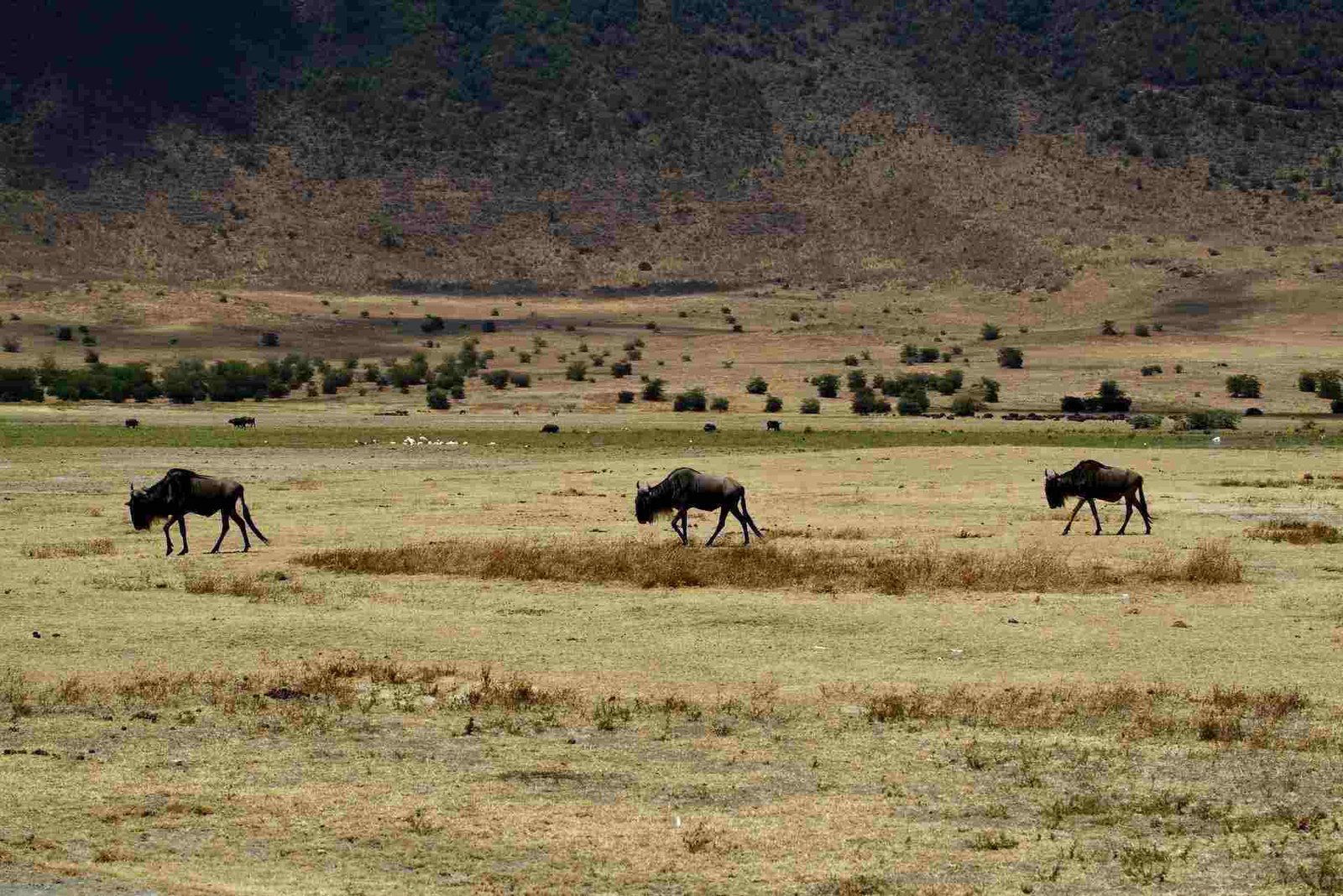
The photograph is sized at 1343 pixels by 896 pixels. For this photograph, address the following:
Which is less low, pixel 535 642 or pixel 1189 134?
pixel 1189 134

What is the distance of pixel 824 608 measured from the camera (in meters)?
21.8

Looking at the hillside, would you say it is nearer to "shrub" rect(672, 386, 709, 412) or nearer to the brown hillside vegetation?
the brown hillside vegetation

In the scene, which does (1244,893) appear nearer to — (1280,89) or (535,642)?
(535,642)

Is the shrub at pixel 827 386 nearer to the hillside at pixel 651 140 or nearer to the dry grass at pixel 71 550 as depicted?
the hillside at pixel 651 140

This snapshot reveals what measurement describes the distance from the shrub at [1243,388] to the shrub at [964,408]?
9.88m

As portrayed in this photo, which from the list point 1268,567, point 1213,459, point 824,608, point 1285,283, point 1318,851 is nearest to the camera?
point 1318,851

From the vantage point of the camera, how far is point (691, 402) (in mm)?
70875

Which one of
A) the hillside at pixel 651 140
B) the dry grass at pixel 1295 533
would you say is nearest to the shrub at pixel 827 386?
the hillside at pixel 651 140

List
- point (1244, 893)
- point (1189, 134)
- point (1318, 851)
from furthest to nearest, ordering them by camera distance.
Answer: point (1189, 134) → point (1318, 851) → point (1244, 893)

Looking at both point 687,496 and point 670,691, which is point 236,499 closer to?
point 687,496

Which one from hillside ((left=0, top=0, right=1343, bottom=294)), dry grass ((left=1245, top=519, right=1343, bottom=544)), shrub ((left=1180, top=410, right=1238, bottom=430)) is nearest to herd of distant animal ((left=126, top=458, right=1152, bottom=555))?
dry grass ((left=1245, top=519, right=1343, bottom=544))

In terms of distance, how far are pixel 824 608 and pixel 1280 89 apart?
123 m

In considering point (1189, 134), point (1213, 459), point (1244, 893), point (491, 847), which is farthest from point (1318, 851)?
point (1189, 134)

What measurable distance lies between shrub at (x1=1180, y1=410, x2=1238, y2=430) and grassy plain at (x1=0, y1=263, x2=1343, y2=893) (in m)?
16.9
